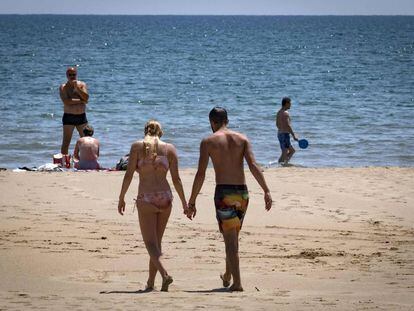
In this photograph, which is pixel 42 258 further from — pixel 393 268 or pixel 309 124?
pixel 309 124

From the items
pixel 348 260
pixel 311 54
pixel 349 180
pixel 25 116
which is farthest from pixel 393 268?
pixel 311 54

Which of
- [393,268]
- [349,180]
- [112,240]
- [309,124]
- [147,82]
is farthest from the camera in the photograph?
[147,82]

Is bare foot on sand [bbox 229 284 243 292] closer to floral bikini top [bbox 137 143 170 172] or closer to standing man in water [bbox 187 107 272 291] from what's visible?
standing man in water [bbox 187 107 272 291]

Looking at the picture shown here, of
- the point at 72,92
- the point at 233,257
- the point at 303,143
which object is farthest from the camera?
the point at 303,143

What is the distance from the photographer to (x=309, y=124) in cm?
2619

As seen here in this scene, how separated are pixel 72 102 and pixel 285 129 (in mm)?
4030

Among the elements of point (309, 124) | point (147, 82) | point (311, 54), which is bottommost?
point (309, 124)

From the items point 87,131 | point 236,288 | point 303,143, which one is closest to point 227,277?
point 236,288

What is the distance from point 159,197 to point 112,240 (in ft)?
7.88

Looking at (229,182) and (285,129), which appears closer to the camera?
(229,182)

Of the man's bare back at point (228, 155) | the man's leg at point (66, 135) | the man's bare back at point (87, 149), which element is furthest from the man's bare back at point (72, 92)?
the man's bare back at point (228, 155)

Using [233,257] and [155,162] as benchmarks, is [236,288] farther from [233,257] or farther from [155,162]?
[155,162]

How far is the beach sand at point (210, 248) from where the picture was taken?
792 centimetres

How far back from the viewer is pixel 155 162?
8.52 metres
